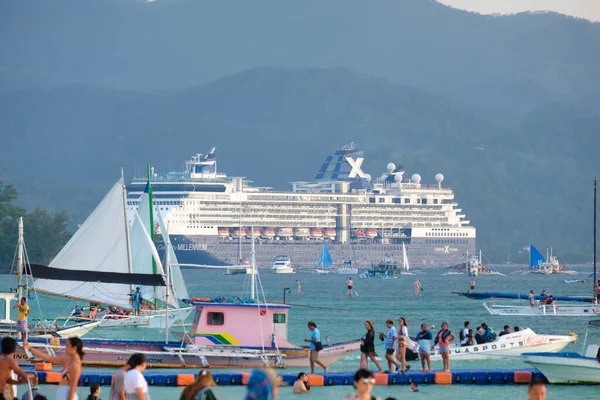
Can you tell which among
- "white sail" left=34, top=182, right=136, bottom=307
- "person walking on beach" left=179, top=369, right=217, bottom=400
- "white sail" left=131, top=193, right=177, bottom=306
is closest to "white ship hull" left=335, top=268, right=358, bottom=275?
"white sail" left=131, top=193, right=177, bottom=306

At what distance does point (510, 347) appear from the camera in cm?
3841

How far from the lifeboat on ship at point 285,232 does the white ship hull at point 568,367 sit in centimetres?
15065

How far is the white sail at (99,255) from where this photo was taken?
4572 cm

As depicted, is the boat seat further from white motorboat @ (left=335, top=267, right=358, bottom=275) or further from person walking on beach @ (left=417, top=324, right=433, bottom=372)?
white motorboat @ (left=335, top=267, right=358, bottom=275)

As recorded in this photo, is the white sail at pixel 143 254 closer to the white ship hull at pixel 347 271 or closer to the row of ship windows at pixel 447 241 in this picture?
the white ship hull at pixel 347 271

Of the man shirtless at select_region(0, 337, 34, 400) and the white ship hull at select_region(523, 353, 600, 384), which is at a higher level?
the man shirtless at select_region(0, 337, 34, 400)

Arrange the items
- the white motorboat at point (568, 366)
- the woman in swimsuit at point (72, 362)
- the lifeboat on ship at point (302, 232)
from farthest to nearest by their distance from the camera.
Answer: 1. the lifeboat on ship at point (302, 232)
2. the white motorboat at point (568, 366)
3. the woman in swimsuit at point (72, 362)

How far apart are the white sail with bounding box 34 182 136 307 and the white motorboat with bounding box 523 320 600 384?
62.3 ft

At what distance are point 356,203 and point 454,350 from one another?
504 ft

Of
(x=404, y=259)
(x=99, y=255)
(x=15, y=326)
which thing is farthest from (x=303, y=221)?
(x=15, y=326)

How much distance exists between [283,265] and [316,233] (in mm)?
17583

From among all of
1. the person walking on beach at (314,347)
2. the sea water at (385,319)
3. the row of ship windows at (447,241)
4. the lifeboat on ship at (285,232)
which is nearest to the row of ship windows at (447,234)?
the row of ship windows at (447,241)

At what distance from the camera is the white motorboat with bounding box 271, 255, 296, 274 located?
161 metres

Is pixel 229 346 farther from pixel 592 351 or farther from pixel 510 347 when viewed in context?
pixel 510 347
